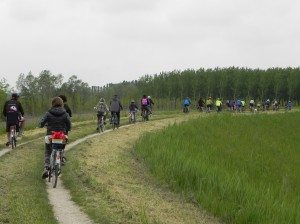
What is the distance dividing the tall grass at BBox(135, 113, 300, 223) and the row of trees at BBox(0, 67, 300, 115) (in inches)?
2181

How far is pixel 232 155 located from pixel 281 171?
8.98 feet

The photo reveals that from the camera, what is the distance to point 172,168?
1248 cm

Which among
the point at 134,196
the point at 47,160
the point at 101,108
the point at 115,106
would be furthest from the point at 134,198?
the point at 115,106

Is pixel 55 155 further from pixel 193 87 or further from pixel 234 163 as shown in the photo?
pixel 193 87

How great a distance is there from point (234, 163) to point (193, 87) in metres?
107

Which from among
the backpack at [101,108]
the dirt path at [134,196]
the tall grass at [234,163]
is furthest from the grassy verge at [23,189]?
the backpack at [101,108]

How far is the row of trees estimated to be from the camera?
336 feet

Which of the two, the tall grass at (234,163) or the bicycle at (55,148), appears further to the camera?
the bicycle at (55,148)

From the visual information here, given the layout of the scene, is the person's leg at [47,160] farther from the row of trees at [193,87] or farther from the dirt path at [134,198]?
the row of trees at [193,87]

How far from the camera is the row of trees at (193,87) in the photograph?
102312 mm

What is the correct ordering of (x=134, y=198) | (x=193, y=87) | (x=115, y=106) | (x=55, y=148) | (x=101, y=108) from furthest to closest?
(x=193, y=87) < (x=115, y=106) < (x=101, y=108) < (x=55, y=148) < (x=134, y=198)

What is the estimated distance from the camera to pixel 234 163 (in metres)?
20.0

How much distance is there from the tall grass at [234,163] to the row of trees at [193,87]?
55390 millimetres

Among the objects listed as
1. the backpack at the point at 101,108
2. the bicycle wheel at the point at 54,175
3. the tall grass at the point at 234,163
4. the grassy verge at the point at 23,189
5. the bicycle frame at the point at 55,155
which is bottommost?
the tall grass at the point at 234,163
